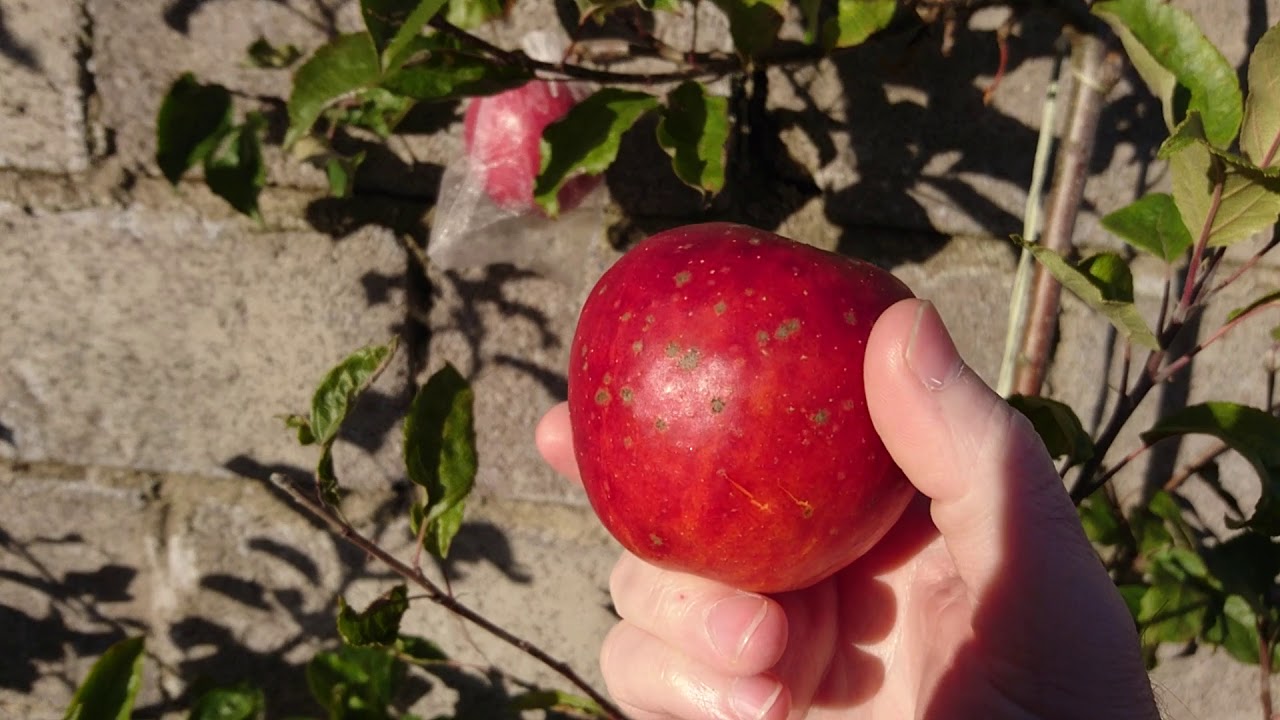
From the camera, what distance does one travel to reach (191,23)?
1031mm

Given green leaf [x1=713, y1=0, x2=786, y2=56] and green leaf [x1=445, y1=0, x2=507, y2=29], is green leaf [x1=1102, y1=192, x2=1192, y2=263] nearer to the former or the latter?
green leaf [x1=713, y1=0, x2=786, y2=56]

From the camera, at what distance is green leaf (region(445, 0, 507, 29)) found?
32.7 inches

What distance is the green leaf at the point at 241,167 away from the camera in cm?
99

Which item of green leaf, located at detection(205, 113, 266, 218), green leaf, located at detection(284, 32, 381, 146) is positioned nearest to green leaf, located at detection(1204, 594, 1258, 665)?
green leaf, located at detection(284, 32, 381, 146)

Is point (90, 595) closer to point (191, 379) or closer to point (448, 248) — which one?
point (191, 379)

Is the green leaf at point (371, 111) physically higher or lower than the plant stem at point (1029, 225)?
higher

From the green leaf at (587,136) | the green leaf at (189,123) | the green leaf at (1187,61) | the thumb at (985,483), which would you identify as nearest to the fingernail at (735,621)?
the thumb at (985,483)

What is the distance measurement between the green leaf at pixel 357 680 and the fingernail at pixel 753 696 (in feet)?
1.80

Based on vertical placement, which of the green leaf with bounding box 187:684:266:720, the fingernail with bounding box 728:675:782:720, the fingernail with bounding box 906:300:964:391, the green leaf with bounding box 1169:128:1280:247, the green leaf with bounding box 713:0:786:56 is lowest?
the green leaf with bounding box 187:684:266:720

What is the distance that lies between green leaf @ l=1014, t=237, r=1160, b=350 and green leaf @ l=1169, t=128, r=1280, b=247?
82mm

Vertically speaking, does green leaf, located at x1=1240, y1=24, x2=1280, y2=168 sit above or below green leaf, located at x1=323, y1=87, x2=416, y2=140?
above

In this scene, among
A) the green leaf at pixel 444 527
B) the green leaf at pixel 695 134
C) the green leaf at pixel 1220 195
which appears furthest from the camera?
the green leaf at pixel 444 527

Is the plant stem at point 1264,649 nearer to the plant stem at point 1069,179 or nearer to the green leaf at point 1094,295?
the plant stem at point 1069,179

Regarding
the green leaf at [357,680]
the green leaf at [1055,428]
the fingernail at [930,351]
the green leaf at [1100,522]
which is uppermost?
the fingernail at [930,351]
